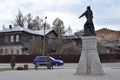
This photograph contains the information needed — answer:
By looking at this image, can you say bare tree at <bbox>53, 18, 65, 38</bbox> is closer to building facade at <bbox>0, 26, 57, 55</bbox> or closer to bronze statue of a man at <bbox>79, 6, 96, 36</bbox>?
building facade at <bbox>0, 26, 57, 55</bbox>

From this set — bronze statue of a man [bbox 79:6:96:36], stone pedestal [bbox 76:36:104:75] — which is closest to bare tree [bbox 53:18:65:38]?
bronze statue of a man [bbox 79:6:96:36]

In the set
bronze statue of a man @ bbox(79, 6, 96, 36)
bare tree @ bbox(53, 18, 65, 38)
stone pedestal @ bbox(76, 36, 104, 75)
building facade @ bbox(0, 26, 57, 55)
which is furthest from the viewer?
bare tree @ bbox(53, 18, 65, 38)

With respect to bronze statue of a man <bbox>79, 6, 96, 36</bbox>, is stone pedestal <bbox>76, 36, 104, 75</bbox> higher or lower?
lower

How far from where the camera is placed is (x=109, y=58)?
222 ft

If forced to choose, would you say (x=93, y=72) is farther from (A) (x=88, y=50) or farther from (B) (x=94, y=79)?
(B) (x=94, y=79)

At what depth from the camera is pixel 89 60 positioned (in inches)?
999

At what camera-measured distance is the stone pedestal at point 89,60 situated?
82.6ft

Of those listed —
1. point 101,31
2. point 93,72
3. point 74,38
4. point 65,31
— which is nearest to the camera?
point 93,72

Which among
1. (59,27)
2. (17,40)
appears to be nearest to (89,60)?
(17,40)

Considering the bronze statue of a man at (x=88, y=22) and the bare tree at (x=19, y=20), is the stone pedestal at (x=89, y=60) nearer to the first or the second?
the bronze statue of a man at (x=88, y=22)

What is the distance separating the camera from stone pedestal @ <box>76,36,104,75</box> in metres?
25.2

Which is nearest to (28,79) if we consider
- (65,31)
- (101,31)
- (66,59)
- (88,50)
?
(88,50)

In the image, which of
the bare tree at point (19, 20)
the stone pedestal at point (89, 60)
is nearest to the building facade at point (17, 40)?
the bare tree at point (19, 20)

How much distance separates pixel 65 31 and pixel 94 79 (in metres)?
97.3
